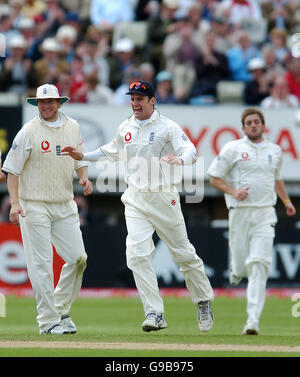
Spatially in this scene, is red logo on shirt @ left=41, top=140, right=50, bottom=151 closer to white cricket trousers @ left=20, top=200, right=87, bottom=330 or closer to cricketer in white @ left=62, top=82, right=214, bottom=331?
cricketer in white @ left=62, top=82, right=214, bottom=331

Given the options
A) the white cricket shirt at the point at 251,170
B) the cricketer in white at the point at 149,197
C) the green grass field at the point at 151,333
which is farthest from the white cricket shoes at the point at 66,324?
the white cricket shirt at the point at 251,170

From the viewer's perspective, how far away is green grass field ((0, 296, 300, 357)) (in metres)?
9.50

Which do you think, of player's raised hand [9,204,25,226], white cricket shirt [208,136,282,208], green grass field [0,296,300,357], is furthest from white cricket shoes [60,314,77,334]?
white cricket shirt [208,136,282,208]

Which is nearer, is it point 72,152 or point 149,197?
point 72,152

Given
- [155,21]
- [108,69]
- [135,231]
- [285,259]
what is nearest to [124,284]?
[285,259]

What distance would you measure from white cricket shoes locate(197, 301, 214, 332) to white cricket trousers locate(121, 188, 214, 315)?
339mm

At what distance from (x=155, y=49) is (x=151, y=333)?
11.5 metres

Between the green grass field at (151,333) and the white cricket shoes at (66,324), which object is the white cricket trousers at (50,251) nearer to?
the white cricket shoes at (66,324)

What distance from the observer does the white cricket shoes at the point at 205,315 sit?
37.6 feet

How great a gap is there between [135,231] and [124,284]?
26.8 ft

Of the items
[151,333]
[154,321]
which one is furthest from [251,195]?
[154,321]

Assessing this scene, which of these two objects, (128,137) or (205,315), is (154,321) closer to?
(205,315)

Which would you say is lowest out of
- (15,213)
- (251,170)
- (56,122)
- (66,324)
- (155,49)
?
(66,324)

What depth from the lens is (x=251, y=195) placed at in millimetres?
12242
